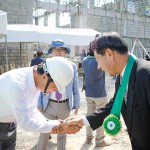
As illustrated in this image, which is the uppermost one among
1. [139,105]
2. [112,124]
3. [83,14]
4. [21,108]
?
[83,14]

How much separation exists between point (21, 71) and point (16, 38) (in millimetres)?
8206

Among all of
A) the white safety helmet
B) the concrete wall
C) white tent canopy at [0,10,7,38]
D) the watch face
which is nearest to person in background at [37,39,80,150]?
the white safety helmet

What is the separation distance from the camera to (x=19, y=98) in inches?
90.4

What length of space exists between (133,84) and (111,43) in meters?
0.34

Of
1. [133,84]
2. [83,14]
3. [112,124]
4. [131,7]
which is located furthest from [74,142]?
[131,7]

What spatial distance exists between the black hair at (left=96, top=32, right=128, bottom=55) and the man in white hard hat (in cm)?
43

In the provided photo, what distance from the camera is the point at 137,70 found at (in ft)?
6.82

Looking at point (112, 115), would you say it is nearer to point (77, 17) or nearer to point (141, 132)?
point (141, 132)

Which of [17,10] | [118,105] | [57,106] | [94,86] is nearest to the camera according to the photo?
[118,105]

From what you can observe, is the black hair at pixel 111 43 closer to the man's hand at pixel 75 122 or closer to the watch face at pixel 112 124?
the watch face at pixel 112 124

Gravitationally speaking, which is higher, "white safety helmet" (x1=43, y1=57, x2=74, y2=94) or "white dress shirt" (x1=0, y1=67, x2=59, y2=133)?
"white safety helmet" (x1=43, y1=57, x2=74, y2=94)

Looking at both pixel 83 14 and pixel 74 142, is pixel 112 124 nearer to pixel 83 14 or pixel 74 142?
pixel 74 142

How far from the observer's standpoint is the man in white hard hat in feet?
7.59

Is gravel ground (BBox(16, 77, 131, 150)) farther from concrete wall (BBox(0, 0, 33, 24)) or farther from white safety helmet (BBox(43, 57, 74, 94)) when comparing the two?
concrete wall (BBox(0, 0, 33, 24))
